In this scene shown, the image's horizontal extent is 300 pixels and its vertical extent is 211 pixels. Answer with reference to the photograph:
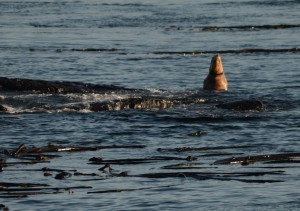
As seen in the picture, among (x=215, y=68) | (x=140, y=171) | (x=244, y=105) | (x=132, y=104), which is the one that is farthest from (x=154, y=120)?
(x=215, y=68)

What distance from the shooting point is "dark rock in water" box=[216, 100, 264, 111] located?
21719mm

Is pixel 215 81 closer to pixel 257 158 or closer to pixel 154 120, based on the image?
pixel 154 120

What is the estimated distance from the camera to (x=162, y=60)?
35312 millimetres

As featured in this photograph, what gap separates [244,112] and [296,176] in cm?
723

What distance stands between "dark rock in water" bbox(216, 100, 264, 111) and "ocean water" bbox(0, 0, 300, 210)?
1.00 ft

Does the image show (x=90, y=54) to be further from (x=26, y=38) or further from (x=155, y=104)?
(x=155, y=104)

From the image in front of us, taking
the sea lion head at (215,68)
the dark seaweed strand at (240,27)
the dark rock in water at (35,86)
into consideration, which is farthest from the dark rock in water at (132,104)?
the dark seaweed strand at (240,27)

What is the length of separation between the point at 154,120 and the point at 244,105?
7.44 feet

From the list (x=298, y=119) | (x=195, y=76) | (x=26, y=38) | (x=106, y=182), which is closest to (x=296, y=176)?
(x=106, y=182)

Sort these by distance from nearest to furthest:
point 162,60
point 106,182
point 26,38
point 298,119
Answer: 1. point 106,182
2. point 298,119
3. point 162,60
4. point 26,38

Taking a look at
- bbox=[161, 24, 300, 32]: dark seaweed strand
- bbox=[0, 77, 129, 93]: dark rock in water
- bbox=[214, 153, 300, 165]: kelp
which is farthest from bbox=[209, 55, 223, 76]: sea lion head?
bbox=[161, 24, 300, 32]: dark seaweed strand

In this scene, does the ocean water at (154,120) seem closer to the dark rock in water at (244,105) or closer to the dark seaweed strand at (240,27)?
the dark rock in water at (244,105)

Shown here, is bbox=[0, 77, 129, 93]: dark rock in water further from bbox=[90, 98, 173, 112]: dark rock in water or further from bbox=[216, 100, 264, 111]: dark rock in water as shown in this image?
bbox=[216, 100, 264, 111]: dark rock in water

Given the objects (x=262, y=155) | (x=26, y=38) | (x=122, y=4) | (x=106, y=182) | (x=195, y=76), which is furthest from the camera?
(x=122, y=4)
